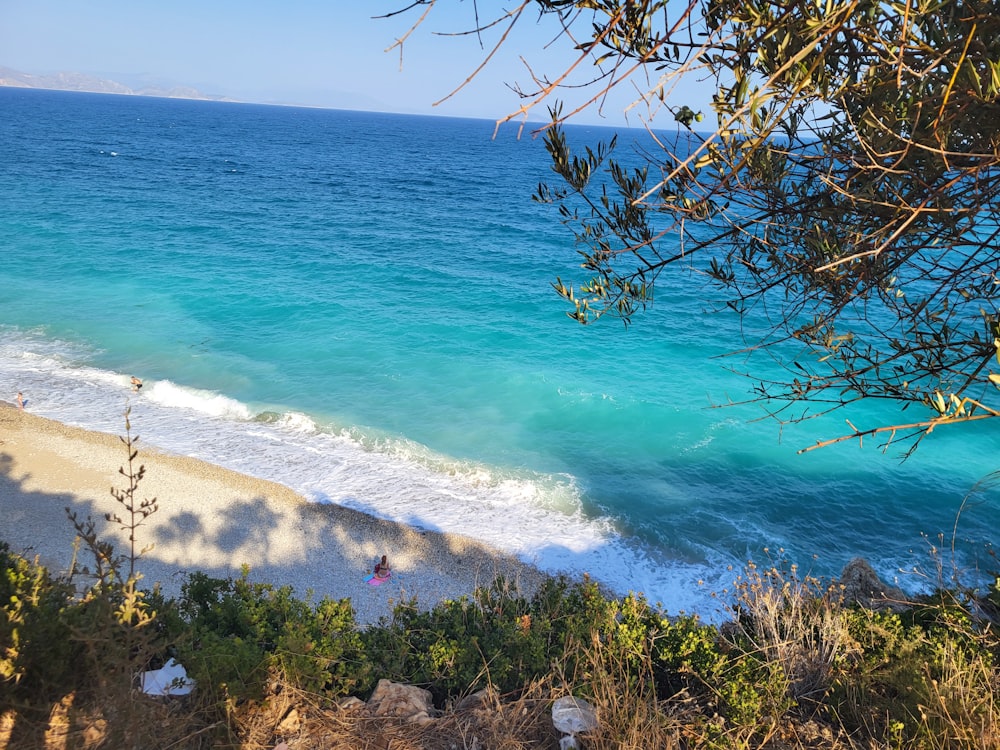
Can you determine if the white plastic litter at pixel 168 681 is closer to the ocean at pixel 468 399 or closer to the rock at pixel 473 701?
the rock at pixel 473 701

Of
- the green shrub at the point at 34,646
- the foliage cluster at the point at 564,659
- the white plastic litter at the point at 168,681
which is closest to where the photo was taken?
the foliage cluster at the point at 564,659

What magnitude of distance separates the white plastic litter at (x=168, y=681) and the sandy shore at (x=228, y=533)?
781cm

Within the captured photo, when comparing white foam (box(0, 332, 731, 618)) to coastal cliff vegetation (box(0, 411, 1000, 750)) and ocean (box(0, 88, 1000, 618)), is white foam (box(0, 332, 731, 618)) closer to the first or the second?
ocean (box(0, 88, 1000, 618))

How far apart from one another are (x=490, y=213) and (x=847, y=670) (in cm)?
4844

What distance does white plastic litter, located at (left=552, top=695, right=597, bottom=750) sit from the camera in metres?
3.66

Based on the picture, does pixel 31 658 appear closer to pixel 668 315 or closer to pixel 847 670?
pixel 847 670

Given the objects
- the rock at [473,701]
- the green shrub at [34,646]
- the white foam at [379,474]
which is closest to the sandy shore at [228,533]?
the white foam at [379,474]

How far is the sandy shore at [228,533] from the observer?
501 inches

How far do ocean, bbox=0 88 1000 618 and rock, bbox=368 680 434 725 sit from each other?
154 inches

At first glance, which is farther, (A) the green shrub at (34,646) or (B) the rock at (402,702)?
(B) the rock at (402,702)

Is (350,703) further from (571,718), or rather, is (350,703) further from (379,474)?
(379,474)

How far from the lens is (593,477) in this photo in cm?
1698

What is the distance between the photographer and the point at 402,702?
4289 millimetres

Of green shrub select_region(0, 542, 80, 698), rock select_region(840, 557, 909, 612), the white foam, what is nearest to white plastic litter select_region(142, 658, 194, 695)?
green shrub select_region(0, 542, 80, 698)
